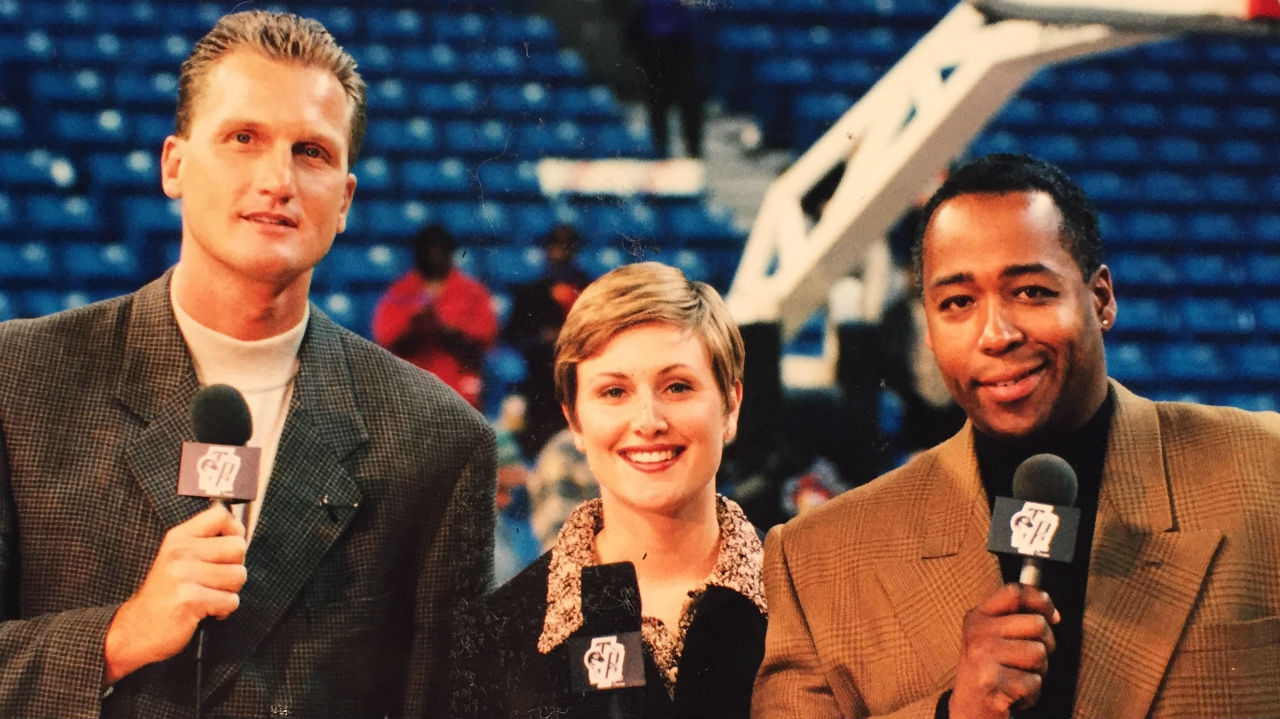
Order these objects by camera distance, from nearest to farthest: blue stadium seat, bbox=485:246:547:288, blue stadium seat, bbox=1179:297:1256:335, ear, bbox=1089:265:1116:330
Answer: ear, bbox=1089:265:1116:330 → blue stadium seat, bbox=485:246:547:288 → blue stadium seat, bbox=1179:297:1256:335

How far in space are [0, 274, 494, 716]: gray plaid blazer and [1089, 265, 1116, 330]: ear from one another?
0.90 meters

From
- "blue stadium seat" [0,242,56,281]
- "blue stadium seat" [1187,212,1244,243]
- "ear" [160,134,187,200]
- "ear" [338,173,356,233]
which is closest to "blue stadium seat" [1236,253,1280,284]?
"blue stadium seat" [1187,212,1244,243]

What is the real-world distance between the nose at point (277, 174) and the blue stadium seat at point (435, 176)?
7.91 ft

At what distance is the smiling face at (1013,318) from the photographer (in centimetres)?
159

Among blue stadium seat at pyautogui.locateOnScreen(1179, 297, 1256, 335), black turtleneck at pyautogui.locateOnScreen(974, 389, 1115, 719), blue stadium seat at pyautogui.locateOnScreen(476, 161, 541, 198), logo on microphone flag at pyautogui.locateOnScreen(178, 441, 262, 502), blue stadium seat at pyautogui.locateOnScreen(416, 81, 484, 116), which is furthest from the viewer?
blue stadium seat at pyautogui.locateOnScreen(1179, 297, 1256, 335)

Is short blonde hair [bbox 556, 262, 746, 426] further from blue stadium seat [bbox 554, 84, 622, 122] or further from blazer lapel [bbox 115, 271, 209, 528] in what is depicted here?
blue stadium seat [bbox 554, 84, 622, 122]

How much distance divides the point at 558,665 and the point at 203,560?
0.55m

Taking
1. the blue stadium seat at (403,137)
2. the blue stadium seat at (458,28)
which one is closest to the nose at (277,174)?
the blue stadium seat at (458,28)

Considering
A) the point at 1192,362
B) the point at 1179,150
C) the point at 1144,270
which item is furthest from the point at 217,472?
A: the point at 1179,150

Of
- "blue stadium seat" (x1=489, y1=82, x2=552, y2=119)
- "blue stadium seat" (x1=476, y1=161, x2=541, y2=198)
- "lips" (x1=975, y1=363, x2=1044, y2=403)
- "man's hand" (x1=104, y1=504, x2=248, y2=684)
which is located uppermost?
"blue stadium seat" (x1=489, y1=82, x2=552, y2=119)

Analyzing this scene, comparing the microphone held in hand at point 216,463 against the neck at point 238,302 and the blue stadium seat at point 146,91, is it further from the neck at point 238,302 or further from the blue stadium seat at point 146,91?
the blue stadium seat at point 146,91

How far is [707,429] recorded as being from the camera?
1.88 metres

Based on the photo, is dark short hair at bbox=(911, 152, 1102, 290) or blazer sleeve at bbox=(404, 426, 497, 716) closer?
dark short hair at bbox=(911, 152, 1102, 290)

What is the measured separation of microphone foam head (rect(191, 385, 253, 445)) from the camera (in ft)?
4.78
